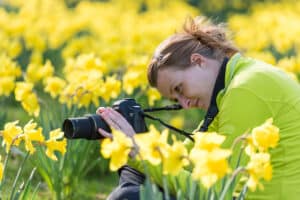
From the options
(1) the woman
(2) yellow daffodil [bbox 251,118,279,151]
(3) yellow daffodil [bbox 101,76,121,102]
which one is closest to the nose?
(1) the woman

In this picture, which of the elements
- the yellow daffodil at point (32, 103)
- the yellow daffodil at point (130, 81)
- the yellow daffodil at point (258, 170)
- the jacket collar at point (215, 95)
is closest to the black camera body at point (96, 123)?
the jacket collar at point (215, 95)

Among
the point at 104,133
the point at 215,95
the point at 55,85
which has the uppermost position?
the point at 55,85

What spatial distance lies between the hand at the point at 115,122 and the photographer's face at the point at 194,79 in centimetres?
26

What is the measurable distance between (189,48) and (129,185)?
1.77 feet

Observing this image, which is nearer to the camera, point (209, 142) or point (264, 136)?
point (209, 142)

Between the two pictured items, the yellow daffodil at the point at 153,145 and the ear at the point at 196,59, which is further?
the ear at the point at 196,59

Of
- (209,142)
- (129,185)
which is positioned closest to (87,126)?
(129,185)

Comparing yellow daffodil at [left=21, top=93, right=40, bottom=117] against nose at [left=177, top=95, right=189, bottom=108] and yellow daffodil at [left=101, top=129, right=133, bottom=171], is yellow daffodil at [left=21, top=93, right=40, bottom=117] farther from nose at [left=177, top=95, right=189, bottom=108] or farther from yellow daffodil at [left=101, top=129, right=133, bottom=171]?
yellow daffodil at [left=101, top=129, right=133, bottom=171]

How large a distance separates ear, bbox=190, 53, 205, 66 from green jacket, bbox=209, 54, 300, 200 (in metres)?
0.11

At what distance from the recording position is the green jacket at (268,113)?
267 centimetres

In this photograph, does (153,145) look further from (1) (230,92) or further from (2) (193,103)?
(2) (193,103)

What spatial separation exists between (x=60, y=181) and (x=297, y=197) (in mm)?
1438

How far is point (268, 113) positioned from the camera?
2.71 meters

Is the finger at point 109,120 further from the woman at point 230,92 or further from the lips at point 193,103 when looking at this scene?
the lips at point 193,103
